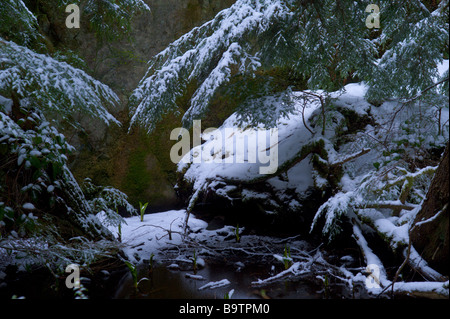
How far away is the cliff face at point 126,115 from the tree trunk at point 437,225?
541cm

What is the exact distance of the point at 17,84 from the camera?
7.48ft

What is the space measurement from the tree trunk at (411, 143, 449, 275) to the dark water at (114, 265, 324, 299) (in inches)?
33.5

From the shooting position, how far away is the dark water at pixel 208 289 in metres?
2.50

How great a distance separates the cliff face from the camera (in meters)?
6.64

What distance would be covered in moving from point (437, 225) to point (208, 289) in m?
1.83

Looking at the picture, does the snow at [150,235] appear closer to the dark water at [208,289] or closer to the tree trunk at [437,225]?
the dark water at [208,289]

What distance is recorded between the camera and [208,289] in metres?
2.65
